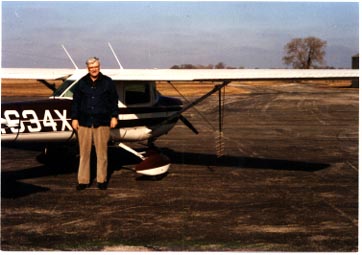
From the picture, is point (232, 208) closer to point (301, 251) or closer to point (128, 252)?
point (301, 251)

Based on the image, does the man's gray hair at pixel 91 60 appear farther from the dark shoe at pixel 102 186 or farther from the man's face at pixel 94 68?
the dark shoe at pixel 102 186

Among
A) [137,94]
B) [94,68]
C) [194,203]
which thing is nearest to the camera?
[194,203]

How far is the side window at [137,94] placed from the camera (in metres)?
7.99

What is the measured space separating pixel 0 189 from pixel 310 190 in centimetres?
441

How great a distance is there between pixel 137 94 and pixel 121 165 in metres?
1.45

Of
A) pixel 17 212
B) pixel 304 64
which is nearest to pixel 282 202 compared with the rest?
pixel 17 212

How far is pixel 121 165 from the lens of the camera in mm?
8781

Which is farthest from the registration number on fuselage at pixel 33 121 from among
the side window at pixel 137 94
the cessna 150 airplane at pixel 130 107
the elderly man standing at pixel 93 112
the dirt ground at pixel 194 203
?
the side window at pixel 137 94

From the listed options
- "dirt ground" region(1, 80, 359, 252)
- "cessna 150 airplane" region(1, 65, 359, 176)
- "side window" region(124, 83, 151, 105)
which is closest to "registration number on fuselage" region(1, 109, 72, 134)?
"cessna 150 airplane" region(1, 65, 359, 176)

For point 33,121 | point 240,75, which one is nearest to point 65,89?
point 33,121

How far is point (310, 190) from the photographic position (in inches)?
274

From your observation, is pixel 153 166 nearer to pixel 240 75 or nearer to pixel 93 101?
pixel 93 101

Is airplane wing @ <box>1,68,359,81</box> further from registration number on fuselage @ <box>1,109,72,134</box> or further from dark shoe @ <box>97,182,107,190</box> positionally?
dark shoe @ <box>97,182,107,190</box>

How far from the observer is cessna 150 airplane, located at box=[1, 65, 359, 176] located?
6664 mm
